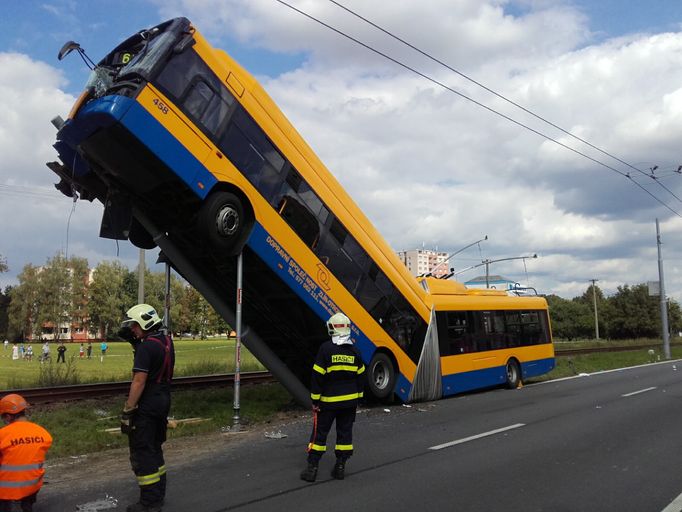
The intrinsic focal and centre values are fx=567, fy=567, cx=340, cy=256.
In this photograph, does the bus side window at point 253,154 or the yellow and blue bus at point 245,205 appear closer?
the yellow and blue bus at point 245,205

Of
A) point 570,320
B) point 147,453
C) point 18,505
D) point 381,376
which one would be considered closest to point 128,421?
point 147,453

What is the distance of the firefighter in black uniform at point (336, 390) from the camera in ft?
18.3

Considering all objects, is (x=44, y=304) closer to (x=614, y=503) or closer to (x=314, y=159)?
(x=314, y=159)

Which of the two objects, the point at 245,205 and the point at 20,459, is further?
the point at 245,205

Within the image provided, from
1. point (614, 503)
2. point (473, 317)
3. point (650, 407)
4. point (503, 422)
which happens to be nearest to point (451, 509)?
point (614, 503)

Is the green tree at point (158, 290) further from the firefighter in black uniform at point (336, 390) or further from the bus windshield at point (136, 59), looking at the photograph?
the firefighter in black uniform at point (336, 390)

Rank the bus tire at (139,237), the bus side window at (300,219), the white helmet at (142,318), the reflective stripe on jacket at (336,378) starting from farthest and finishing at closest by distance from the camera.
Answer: the bus tire at (139,237)
the bus side window at (300,219)
the reflective stripe on jacket at (336,378)
the white helmet at (142,318)

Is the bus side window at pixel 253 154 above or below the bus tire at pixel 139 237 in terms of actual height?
above

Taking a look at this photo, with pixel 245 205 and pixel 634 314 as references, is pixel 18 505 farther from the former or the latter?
pixel 634 314

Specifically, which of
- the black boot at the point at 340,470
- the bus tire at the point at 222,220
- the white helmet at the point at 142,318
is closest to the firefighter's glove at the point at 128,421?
the white helmet at the point at 142,318

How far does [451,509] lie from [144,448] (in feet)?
8.57

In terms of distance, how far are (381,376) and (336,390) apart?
18.8 ft

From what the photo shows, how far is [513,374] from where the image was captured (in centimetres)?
1539

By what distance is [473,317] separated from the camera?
1369 centimetres
